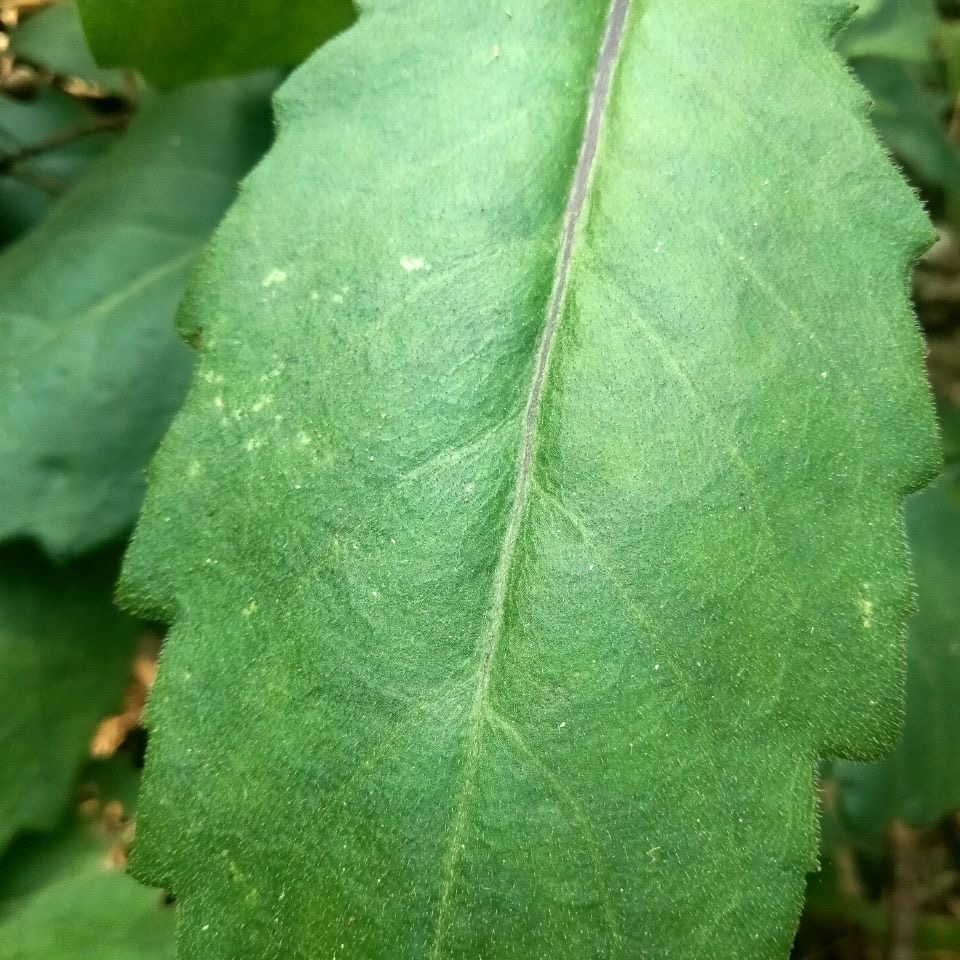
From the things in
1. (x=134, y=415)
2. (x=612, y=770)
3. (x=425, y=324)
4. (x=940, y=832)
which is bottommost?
(x=940, y=832)

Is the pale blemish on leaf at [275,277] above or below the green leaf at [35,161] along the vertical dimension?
below

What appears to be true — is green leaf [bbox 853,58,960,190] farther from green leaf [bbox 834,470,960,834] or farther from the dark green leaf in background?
green leaf [bbox 834,470,960,834]

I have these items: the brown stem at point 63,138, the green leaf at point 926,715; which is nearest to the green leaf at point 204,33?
the brown stem at point 63,138

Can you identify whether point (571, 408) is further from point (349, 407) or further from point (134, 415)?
point (134, 415)

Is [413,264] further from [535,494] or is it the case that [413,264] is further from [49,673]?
[49,673]

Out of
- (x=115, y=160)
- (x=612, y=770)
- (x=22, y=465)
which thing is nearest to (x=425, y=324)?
(x=612, y=770)

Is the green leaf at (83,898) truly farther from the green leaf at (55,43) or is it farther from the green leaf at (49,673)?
the green leaf at (55,43)
